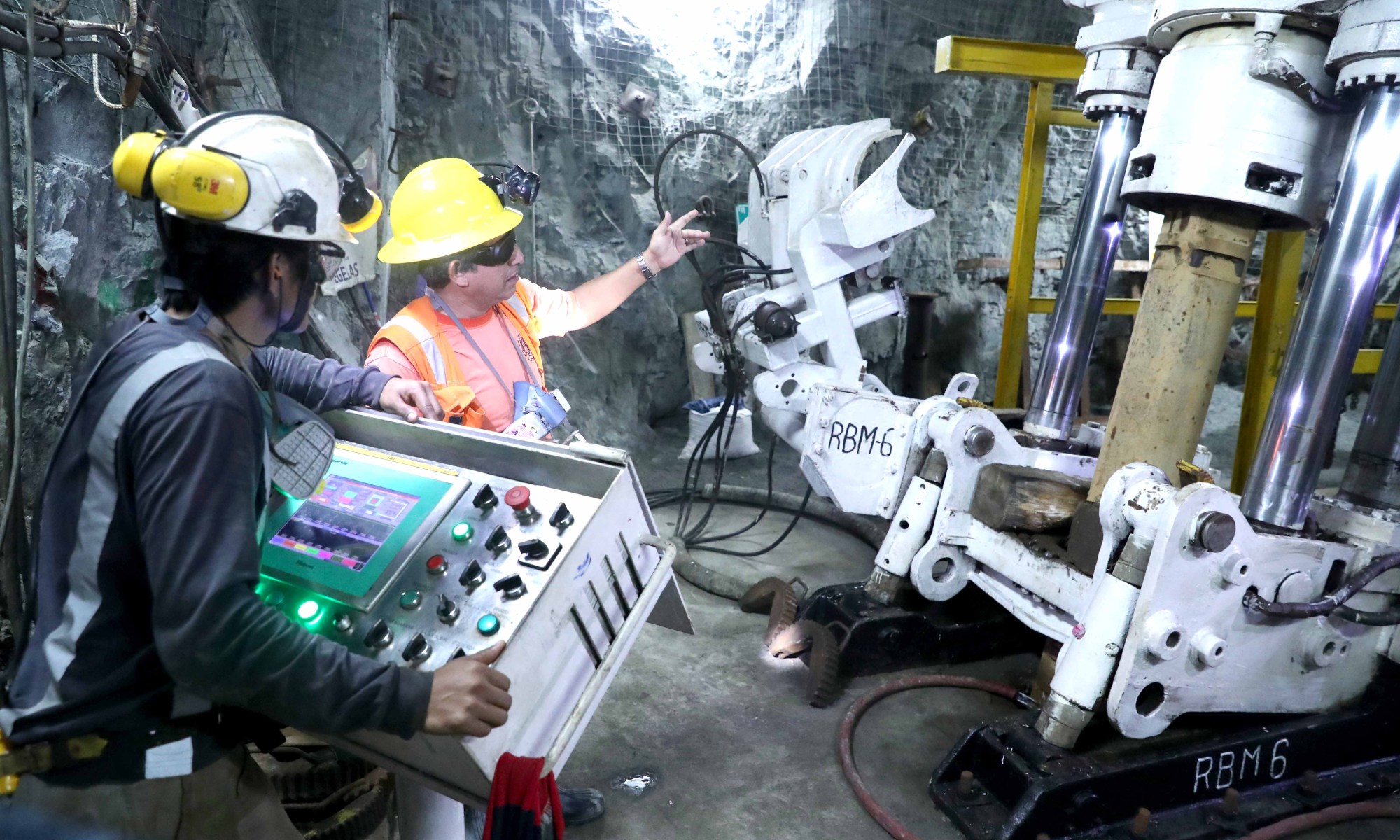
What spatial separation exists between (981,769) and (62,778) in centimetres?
215

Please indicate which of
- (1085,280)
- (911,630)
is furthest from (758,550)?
(1085,280)

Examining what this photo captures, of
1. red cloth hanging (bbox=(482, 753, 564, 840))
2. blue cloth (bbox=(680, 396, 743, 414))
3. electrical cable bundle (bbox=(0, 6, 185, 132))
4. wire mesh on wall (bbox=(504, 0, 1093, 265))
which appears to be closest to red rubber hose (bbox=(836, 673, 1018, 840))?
red cloth hanging (bbox=(482, 753, 564, 840))

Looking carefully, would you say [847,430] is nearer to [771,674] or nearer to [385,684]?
[771,674]

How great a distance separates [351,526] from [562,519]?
1.27 feet

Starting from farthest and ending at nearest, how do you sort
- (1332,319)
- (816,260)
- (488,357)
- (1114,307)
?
(1114,307) → (816,260) → (488,357) → (1332,319)

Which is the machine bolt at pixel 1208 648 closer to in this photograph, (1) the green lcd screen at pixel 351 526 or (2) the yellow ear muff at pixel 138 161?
(1) the green lcd screen at pixel 351 526

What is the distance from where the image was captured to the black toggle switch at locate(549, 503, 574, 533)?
144cm

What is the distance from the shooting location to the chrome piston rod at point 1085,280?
10.8ft

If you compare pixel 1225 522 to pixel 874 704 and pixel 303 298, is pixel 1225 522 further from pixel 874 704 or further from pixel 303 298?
pixel 303 298

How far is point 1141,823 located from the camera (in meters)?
2.21

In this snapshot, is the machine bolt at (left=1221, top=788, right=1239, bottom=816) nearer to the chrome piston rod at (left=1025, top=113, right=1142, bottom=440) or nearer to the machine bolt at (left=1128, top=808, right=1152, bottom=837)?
the machine bolt at (left=1128, top=808, right=1152, bottom=837)

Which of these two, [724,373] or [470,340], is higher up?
[470,340]

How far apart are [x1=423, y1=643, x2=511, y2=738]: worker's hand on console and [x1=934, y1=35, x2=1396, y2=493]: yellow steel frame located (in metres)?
3.42

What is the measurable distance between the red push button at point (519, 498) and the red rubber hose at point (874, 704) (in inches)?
58.7
